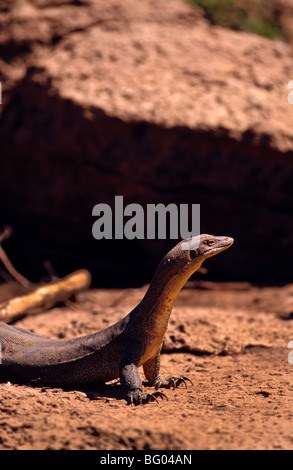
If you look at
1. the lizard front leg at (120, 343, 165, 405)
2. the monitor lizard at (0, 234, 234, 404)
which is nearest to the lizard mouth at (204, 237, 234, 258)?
the monitor lizard at (0, 234, 234, 404)

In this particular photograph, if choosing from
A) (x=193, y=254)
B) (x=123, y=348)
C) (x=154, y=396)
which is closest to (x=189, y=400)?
(x=154, y=396)

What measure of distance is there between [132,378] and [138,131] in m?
4.54

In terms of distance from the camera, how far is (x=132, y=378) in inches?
152

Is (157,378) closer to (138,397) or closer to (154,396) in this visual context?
(154,396)

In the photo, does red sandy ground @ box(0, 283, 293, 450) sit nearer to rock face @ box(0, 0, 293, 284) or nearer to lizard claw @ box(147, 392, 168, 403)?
lizard claw @ box(147, 392, 168, 403)

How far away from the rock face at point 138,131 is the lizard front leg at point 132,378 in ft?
13.6

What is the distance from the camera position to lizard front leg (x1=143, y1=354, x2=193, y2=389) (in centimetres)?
420

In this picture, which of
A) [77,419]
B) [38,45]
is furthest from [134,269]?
[77,419]

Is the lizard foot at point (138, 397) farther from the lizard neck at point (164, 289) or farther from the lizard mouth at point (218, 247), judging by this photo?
the lizard mouth at point (218, 247)

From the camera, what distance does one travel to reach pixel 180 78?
7973mm

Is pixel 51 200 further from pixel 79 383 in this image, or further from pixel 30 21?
pixel 79 383

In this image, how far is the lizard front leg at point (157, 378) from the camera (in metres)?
4.20

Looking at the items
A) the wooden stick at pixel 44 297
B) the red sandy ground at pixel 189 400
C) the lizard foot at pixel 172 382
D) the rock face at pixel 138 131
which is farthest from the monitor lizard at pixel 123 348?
the rock face at pixel 138 131

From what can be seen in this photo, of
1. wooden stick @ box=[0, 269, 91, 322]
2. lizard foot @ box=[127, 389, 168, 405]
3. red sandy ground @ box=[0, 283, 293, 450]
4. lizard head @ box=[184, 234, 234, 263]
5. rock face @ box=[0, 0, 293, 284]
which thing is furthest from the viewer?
rock face @ box=[0, 0, 293, 284]
